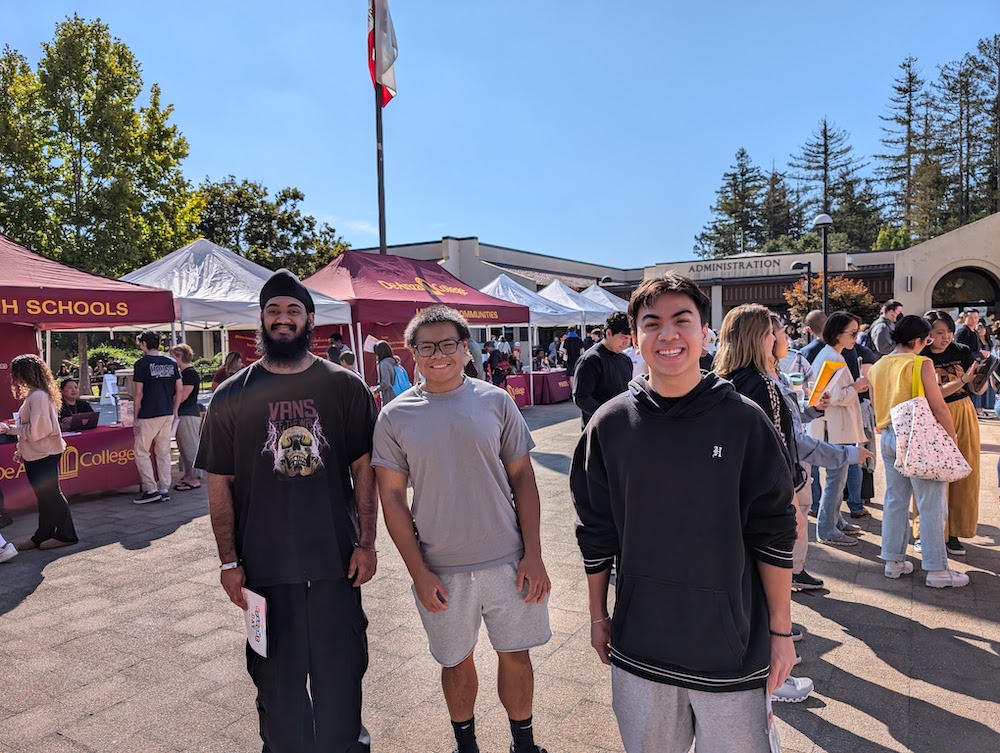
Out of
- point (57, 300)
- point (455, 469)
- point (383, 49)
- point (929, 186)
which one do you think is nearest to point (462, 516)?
point (455, 469)

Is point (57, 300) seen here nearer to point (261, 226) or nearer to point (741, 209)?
point (261, 226)

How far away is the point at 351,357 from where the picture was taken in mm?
8945

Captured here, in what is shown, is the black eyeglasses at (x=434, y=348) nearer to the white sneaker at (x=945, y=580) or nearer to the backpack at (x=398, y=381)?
the white sneaker at (x=945, y=580)

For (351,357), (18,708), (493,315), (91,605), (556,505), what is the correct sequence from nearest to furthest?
(18,708) → (91,605) → (556,505) → (351,357) → (493,315)

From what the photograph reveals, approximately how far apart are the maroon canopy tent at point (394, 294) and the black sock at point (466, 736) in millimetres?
8905

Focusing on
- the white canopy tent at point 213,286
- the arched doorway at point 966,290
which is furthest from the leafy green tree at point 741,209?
the white canopy tent at point 213,286

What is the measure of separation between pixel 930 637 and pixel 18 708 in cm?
459

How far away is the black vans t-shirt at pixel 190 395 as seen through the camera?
26.3 ft

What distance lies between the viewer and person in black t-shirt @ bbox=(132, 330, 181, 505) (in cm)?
720

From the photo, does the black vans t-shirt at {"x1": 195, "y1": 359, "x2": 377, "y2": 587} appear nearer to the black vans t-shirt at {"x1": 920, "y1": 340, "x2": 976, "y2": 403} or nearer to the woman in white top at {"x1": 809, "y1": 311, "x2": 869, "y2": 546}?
the woman in white top at {"x1": 809, "y1": 311, "x2": 869, "y2": 546}

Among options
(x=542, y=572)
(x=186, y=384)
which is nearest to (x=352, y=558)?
(x=542, y=572)

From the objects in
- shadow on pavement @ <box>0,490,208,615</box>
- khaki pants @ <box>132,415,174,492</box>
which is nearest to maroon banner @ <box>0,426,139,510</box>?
shadow on pavement @ <box>0,490,208,615</box>

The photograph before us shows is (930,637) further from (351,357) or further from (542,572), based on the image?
(351,357)

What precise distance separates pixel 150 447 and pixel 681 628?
7411 mm
